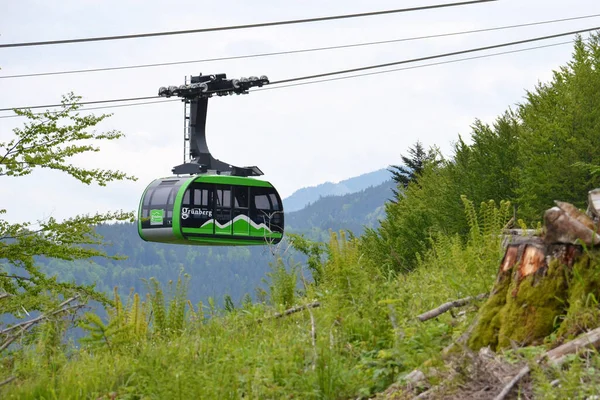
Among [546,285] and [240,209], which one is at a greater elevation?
[240,209]

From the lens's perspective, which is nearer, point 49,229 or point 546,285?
point 546,285


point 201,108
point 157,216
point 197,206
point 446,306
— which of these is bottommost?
point 446,306

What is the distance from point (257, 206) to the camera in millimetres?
31172

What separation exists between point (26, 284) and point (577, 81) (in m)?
24.0

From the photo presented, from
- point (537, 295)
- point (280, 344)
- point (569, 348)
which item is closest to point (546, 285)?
point (537, 295)

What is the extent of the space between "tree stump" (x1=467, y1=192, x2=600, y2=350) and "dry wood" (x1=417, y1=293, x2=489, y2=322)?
0.53m

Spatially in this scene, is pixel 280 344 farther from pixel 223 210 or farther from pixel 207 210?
pixel 223 210

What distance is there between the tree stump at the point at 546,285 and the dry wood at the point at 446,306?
0.53 metres

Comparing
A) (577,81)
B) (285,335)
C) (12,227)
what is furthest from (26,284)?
(577,81)

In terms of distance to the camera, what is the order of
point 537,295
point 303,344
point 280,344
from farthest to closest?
point 280,344 < point 303,344 < point 537,295

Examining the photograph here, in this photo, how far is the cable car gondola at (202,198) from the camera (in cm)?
2777

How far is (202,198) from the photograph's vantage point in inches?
1154

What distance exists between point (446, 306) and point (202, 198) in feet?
76.5

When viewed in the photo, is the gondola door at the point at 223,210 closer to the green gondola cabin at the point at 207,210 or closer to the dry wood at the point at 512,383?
the green gondola cabin at the point at 207,210
